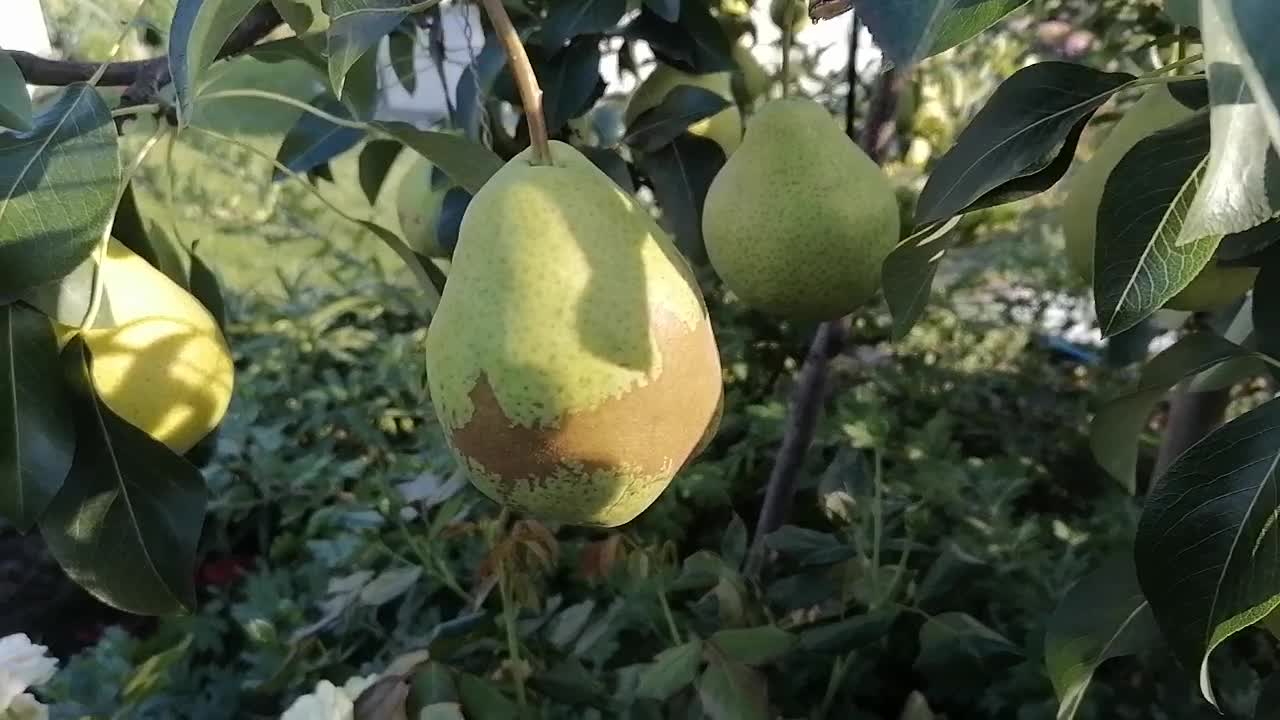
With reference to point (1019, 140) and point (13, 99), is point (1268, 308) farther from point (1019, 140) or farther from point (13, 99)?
point (13, 99)

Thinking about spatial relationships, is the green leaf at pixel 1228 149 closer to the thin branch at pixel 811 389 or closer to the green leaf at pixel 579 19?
the green leaf at pixel 579 19

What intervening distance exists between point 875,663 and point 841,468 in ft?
0.51

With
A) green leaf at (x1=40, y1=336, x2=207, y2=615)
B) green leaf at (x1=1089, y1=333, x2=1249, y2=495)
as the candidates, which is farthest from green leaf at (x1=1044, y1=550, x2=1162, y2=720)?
green leaf at (x1=40, y1=336, x2=207, y2=615)

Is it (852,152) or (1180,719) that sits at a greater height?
(852,152)

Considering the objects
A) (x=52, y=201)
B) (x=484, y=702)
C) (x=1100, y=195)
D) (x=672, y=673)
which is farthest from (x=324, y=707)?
(x=1100, y=195)

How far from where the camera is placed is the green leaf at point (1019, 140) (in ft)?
1.23

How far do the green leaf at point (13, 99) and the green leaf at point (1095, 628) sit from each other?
54 centimetres

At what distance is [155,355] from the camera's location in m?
0.50

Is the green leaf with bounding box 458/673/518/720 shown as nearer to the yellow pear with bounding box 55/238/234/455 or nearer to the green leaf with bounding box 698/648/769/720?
the green leaf with bounding box 698/648/769/720

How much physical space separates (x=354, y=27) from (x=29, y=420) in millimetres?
273

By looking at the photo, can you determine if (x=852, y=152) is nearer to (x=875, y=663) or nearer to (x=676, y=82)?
(x=676, y=82)

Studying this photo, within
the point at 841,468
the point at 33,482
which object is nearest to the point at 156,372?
the point at 33,482

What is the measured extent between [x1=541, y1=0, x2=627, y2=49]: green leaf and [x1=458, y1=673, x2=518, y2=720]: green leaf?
383 millimetres

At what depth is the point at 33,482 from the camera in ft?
1.52
